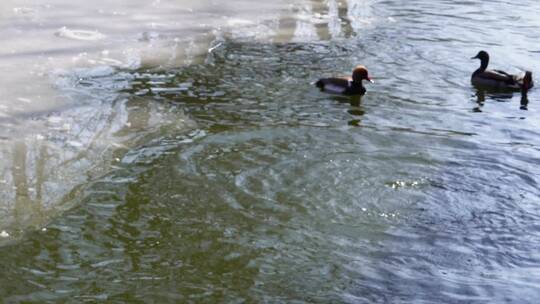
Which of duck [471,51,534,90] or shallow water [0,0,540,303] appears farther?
duck [471,51,534,90]

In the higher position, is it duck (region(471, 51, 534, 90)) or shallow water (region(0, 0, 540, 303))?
duck (region(471, 51, 534, 90))

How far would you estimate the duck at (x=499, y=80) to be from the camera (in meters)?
10.5

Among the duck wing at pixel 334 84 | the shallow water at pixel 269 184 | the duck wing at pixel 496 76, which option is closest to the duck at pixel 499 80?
the duck wing at pixel 496 76

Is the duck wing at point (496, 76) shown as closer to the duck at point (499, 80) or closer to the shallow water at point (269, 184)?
the duck at point (499, 80)

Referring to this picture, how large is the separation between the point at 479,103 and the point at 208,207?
188 inches

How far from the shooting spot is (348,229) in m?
6.39

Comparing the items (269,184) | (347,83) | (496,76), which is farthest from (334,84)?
(269,184)

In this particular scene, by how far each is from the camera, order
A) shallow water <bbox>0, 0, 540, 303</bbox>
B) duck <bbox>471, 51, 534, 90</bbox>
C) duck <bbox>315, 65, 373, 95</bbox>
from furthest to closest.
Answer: duck <bbox>471, 51, 534, 90</bbox>
duck <bbox>315, 65, 373, 95</bbox>
shallow water <bbox>0, 0, 540, 303</bbox>

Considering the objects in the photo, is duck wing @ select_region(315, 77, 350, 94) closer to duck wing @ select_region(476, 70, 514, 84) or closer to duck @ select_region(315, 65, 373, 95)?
duck @ select_region(315, 65, 373, 95)

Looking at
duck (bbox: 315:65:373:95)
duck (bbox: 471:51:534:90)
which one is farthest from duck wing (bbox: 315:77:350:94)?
duck (bbox: 471:51:534:90)

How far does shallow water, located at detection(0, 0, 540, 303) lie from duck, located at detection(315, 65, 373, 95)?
17 centimetres

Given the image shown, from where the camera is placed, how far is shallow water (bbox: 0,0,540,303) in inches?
223

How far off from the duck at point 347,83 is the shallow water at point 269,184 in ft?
0.55

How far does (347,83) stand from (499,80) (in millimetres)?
2162
